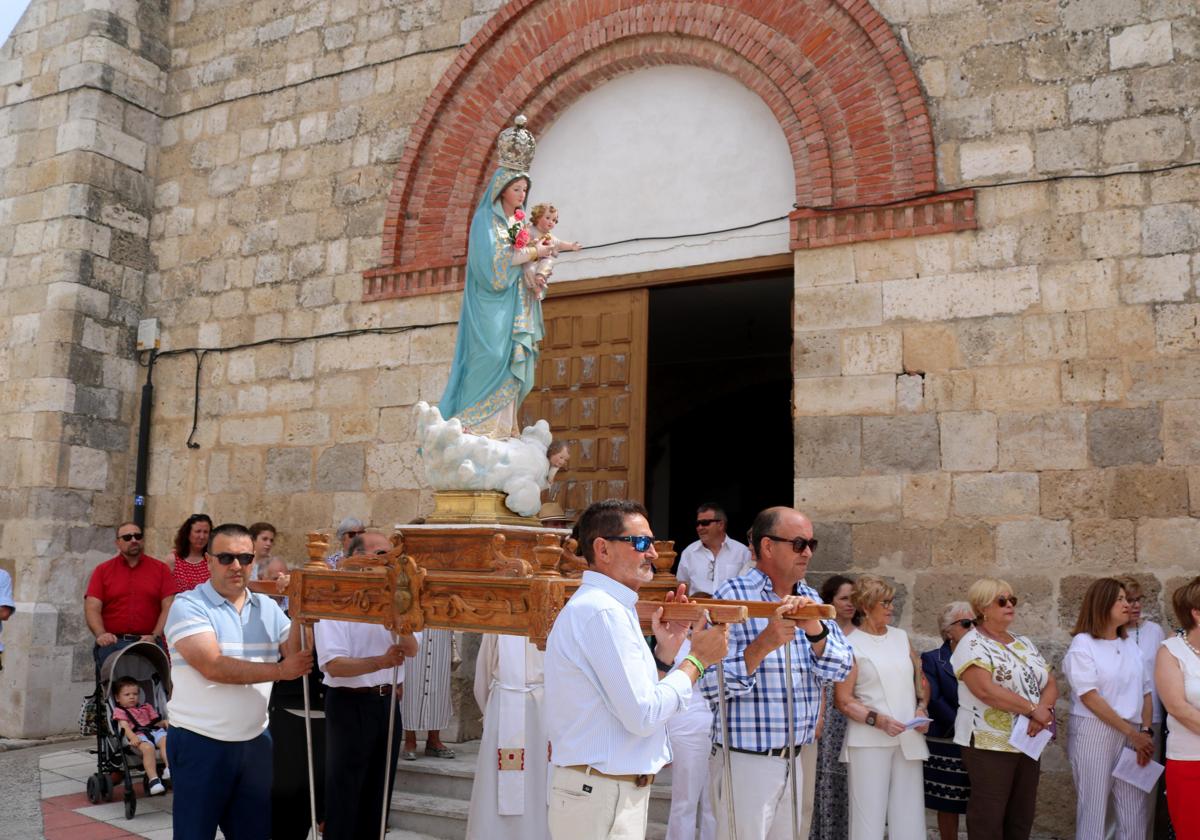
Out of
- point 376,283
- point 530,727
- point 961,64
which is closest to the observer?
point 530,727

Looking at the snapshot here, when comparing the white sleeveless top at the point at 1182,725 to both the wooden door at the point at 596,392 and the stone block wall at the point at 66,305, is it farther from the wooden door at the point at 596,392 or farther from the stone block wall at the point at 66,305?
the stone block wall at the point at 66,305

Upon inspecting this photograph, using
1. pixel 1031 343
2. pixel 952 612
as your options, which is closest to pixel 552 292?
pixel 1031 343

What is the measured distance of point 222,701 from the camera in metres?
4.00

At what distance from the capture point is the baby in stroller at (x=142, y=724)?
6738mm

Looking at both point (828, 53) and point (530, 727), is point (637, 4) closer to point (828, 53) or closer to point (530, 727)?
point (828, 53)

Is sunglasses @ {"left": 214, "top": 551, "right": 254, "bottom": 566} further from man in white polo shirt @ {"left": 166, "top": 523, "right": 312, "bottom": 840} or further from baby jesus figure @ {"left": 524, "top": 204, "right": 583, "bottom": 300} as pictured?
baby jesus figure @ {"left": 524, "top": 204, "right": 583, "bottom": 300}

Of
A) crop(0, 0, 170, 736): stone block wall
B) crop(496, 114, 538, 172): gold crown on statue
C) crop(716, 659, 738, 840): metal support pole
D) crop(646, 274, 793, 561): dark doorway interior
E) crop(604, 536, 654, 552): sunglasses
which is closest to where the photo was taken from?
crop(604, 536, 654, 552): sunglasses

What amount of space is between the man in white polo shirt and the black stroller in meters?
2.82

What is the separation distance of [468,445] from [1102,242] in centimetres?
401

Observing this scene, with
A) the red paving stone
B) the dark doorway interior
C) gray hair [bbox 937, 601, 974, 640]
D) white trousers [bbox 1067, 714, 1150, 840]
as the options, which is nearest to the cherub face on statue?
gray hair [bbox 937, 601, 974, 640]

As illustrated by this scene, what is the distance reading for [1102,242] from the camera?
633cm

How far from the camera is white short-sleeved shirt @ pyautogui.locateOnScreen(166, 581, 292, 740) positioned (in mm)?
3992

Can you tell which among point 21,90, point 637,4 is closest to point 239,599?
point 637,4

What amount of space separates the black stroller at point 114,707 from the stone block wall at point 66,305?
7.95ft
